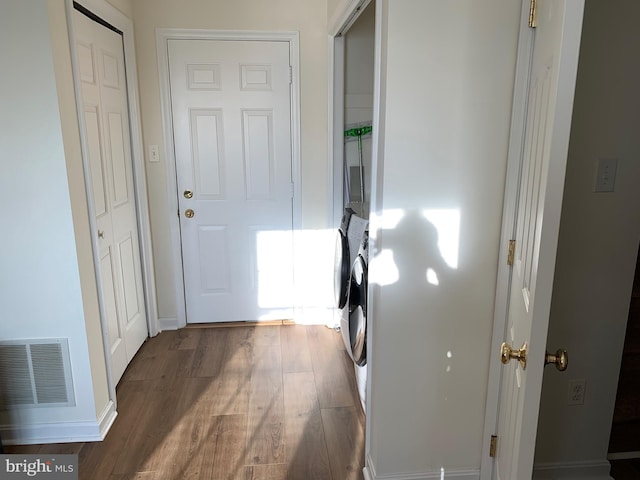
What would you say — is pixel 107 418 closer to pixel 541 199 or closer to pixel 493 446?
pixel 493 446

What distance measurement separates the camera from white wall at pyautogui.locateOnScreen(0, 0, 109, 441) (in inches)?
75.7

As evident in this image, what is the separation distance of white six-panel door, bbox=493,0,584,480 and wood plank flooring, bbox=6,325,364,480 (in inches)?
44.1

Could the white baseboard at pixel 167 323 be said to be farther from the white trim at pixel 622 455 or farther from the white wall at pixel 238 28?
the white trim at pixel 622 455

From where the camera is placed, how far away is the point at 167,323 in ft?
11.5

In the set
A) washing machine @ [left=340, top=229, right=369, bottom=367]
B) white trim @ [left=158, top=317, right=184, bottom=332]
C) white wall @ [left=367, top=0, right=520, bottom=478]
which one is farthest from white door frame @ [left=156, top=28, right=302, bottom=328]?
white wall @ [left=367, top=0, right=520, bottom=478]

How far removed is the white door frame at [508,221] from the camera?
5.21 ft

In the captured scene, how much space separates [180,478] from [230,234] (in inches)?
69.8

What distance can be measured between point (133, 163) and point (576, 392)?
2817mm

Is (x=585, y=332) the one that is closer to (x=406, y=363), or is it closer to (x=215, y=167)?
(x=406, y=363)

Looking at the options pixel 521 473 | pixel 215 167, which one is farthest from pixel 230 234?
pixel 521 473

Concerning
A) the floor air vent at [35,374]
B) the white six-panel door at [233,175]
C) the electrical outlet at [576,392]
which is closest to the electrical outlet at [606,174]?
the electrical outlet at [576,392]

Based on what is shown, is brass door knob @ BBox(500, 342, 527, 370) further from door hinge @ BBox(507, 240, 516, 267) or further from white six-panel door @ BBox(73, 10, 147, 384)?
white six-panel door @ BBox(73, 10, 147, 384)

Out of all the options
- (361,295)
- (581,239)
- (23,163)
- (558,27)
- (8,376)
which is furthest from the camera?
(361,295)

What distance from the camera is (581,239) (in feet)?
5.85
